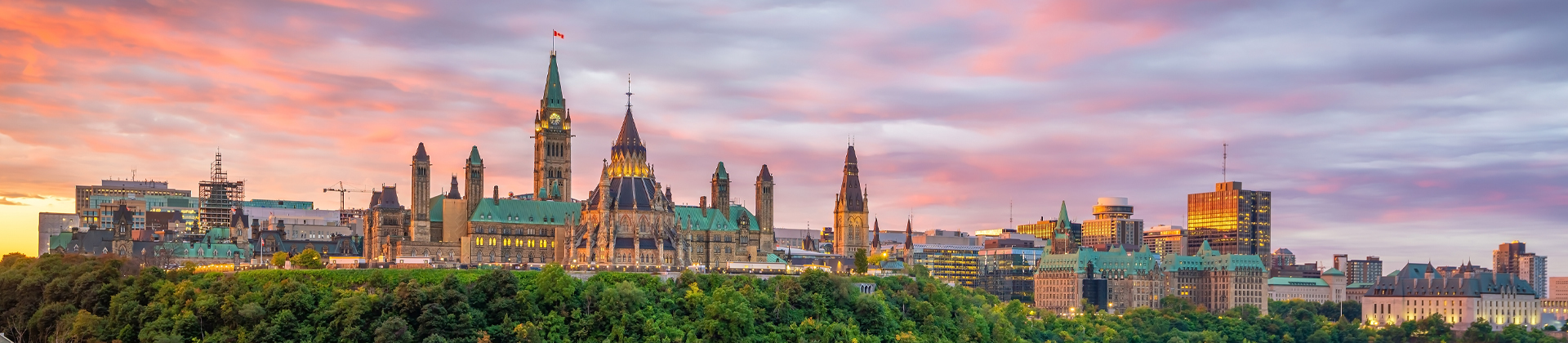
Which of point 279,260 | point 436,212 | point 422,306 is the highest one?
point 436,212

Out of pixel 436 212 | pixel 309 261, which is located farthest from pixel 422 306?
pixel 436 212

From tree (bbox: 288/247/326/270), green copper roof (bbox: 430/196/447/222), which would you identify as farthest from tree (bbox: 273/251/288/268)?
green copper roof (bbox: 430/196/447/222)

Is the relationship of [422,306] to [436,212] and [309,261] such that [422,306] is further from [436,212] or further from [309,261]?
[436,212]

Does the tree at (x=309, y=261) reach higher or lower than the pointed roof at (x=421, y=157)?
lower

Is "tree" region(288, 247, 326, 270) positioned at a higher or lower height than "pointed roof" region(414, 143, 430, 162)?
lower

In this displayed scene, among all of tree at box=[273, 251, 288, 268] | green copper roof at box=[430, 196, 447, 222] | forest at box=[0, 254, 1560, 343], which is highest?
green copper roof at box=[430, 196, 447, 222]

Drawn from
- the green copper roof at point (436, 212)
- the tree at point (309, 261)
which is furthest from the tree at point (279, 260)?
the green copper roof at point (436, 212)

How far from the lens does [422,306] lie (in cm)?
13562

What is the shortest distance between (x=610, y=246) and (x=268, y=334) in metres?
63.9

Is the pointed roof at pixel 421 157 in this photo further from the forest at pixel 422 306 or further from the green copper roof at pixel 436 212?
the forest at pixel 422 306

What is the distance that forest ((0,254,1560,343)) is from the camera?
13412 centimetres

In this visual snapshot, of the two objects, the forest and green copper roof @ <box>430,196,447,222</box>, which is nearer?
the forest

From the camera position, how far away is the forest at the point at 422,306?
134 m

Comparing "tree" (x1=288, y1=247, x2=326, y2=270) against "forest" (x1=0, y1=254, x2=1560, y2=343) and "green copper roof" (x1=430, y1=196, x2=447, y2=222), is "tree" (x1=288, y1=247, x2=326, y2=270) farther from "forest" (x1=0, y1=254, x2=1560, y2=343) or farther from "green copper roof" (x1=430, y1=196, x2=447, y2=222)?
"green copper roof" (x1=430, y1=196, x2=447, y2=222)
